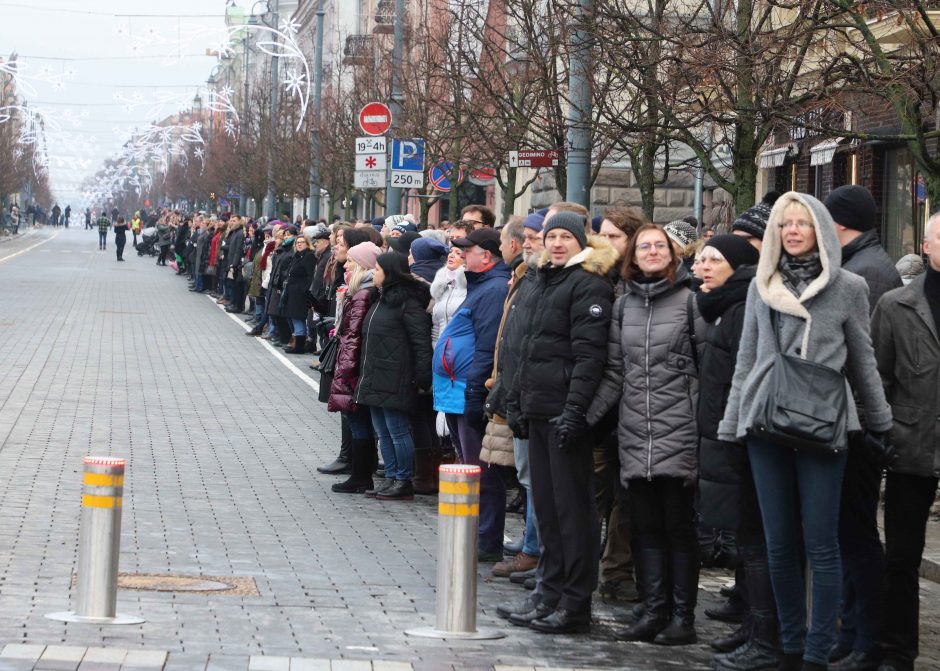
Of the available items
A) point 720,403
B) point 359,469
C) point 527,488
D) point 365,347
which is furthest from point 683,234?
point 359,469

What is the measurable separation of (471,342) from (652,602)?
10.3 feet

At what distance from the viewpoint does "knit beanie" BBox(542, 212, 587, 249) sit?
8.34 m

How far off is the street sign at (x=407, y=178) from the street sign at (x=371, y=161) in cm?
97

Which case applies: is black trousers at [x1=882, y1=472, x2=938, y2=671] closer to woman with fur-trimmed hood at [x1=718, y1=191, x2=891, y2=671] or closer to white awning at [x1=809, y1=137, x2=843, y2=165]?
woman with fur-trimmed hood at [x1=718, y1=191, x2=891, y2=671]

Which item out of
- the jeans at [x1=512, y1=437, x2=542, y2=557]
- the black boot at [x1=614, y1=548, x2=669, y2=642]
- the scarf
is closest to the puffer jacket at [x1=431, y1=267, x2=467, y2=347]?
the jeans at [x1=512, y1=437, x2=542, y2=557]

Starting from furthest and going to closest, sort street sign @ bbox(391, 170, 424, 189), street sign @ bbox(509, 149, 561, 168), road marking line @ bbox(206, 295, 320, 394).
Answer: street sign @ bbox(391, 170, 424, 189), road marking line @ bbox(206, 295, 320, 394), street sign @ bbox(509, 149, 561, 168)

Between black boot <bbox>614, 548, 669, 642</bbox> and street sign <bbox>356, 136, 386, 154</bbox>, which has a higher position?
street sign <bbox>356, 136, 386, 154</bbox>

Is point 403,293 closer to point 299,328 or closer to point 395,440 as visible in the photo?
point 395,440

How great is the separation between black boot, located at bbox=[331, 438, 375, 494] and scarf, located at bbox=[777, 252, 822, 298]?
5960 mm

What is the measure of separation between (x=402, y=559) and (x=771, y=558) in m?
3.25

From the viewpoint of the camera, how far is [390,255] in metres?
11.9

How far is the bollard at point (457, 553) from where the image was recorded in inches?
304

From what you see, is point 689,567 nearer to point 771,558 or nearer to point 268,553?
point 771,558

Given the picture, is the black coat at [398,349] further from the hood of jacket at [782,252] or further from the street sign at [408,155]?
the street sign at [408,155]
